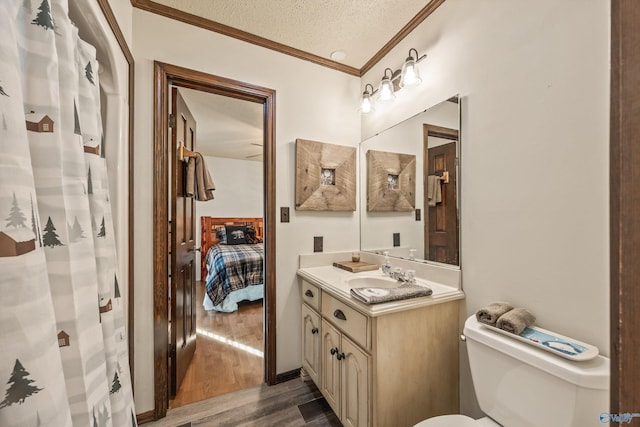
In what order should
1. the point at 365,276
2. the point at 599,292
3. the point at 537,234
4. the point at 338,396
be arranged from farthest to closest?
the point at 365,276, the point at 338,396, the point at 537,234, the point at 599,292

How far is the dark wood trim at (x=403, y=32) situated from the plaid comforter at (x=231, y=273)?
259 centimetres

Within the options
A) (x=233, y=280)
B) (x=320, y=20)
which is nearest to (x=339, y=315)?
(x=320, y=20)

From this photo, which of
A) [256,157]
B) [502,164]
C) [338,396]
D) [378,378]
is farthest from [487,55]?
[256,157]

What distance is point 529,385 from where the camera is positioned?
86 cm

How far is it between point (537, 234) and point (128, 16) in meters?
2.33

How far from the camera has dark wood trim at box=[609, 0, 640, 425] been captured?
0.33 m

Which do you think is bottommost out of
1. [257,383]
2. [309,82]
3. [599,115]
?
[257,383]

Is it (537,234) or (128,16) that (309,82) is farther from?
(537,234)

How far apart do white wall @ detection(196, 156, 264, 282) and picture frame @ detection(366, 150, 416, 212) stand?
12.8ft

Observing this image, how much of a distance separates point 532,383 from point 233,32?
7.82ft

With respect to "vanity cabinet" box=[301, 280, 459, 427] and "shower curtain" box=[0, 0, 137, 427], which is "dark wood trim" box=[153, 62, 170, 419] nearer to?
"shower curtain" box=[0, 0, 137, 427]

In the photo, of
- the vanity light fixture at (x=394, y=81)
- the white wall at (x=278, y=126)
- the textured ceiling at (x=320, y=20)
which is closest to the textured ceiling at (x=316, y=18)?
the textured ceiling at (x=320, y=20)

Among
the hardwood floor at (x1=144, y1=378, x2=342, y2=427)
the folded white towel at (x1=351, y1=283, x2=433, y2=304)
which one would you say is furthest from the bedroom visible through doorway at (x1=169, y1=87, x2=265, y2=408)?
the folded white towel at (x1=351, y1=283, x2=433, y2=304)

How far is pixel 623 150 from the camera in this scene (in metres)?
0.34
